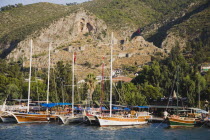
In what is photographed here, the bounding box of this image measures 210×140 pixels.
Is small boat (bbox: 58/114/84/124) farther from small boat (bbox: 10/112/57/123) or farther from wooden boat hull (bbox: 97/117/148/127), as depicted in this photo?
wooden boat hull (bbox: 97/117/148/127)

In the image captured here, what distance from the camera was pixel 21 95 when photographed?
353ft

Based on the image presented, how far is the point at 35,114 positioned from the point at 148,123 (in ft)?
84.7

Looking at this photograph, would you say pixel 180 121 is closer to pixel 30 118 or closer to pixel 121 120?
pixel 121 120

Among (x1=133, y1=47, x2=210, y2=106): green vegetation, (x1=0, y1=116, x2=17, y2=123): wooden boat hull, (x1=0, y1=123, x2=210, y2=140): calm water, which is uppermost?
(x1=133, y1=47, x2=210, y2=106): green vegetation

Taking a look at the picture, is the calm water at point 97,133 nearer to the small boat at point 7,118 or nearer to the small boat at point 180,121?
the small boat at point 180,121

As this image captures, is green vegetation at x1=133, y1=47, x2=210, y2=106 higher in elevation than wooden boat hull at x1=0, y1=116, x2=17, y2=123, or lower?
higher

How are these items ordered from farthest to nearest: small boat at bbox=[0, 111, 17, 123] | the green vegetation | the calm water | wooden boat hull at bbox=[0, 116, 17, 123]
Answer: the green vegetation
wooden boat hull at bbox=[0, 116, 17, 123]
small boat at bbox=[0, 111, 17, 123]
the calm water

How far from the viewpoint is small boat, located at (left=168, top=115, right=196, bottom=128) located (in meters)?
72.5

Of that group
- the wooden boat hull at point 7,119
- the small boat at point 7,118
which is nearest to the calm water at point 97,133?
the small boat at point 7,118

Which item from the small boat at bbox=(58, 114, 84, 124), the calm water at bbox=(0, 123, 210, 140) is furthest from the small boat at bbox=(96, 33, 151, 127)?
the small boat at bbox=(58, 114, 84, 124)

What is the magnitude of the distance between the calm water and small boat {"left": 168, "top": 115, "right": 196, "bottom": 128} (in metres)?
1.76

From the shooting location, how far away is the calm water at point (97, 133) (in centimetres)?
6031

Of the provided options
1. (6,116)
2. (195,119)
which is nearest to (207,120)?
(195,119)

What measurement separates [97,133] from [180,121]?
18417 millimetres
